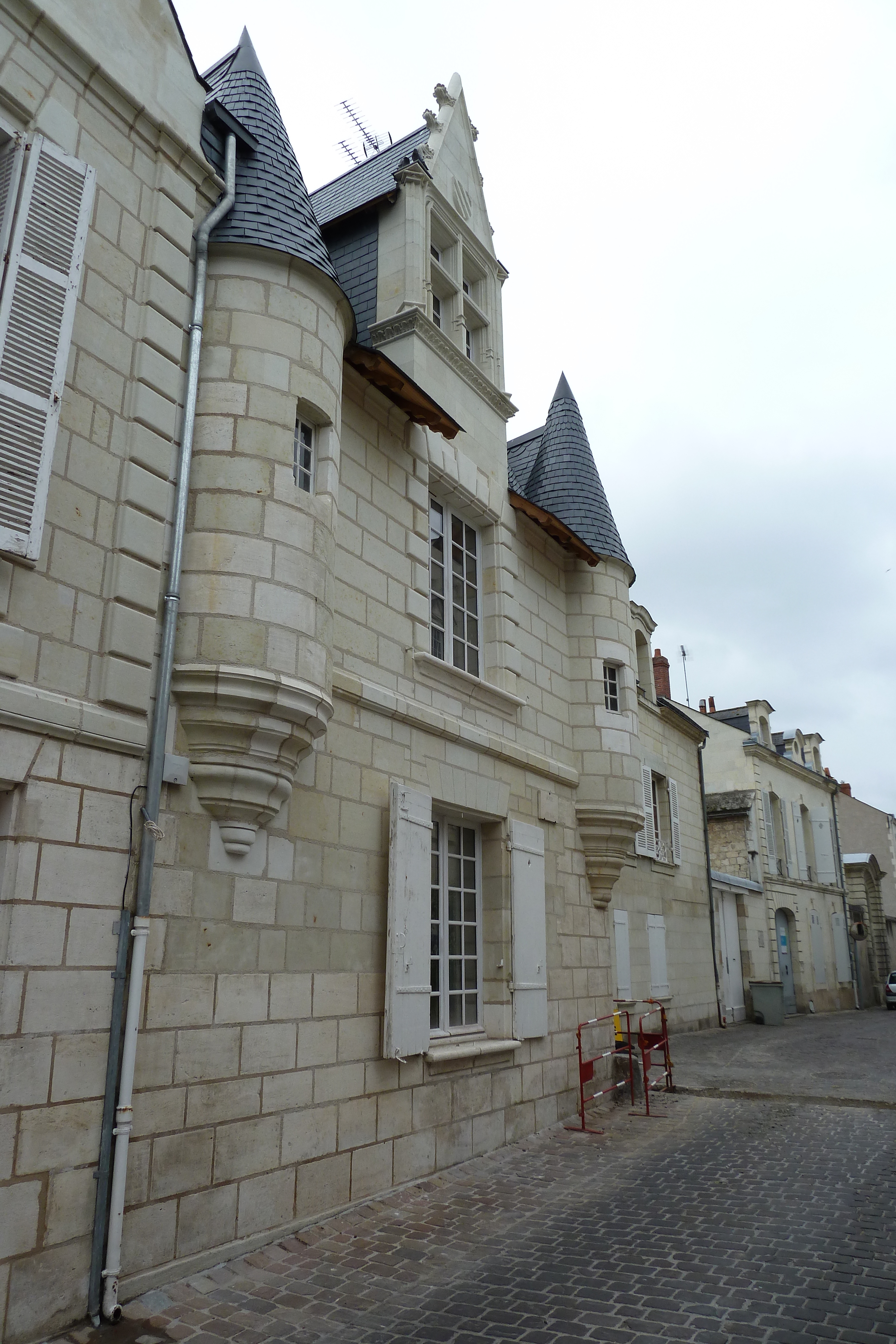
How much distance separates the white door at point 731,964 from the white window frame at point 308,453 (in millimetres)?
14551

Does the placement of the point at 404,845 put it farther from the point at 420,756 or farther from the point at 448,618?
the point at 448,618

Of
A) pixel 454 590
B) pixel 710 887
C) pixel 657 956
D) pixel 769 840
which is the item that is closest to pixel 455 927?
pixel 454 590

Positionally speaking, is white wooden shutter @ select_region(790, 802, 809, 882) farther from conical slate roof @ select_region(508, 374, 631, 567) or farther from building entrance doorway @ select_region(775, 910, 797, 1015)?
conical slate roof @ select_region(508, 374, 631, 567)

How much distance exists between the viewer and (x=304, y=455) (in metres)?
6.02

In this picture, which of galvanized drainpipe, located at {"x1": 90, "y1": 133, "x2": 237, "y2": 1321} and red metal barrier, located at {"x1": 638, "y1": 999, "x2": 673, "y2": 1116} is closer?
galvanized drainpipe, located at {"x1": 90, "y1": 133, "x2": 237, "y2": 1321}

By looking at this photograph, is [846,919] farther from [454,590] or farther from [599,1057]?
[454,590]

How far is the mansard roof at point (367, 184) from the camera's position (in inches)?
342

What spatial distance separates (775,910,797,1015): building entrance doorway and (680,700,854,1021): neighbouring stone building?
3 cm

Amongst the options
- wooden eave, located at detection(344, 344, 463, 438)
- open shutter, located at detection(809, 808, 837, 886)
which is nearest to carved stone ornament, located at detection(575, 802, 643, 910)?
wooden eave, located at detection(344, 344, 463, 438)

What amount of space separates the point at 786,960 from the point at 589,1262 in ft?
62.3

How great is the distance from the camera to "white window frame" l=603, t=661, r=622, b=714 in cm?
1005

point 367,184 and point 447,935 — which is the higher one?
point 367,184

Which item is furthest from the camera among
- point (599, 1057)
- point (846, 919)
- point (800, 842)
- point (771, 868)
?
point (846, 919)

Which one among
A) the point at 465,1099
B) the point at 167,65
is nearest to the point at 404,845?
the point at 465,1099
